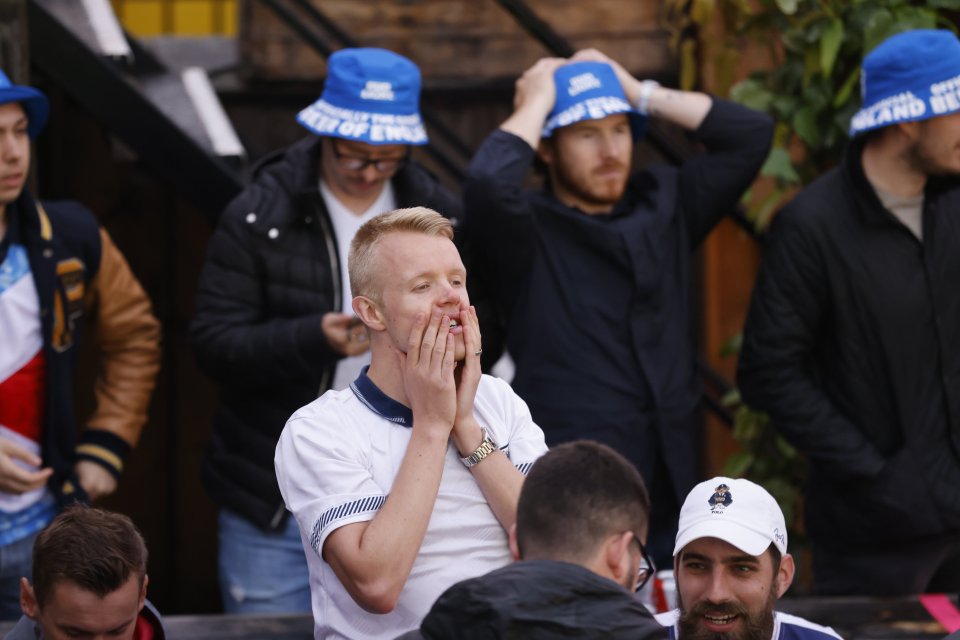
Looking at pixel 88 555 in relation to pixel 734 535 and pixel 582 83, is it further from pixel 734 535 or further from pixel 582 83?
pixel 582 83

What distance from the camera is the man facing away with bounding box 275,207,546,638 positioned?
278 cm

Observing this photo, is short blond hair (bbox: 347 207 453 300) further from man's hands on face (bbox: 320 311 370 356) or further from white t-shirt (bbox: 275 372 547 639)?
man's hands on face (bbox: 320 311 370 356)

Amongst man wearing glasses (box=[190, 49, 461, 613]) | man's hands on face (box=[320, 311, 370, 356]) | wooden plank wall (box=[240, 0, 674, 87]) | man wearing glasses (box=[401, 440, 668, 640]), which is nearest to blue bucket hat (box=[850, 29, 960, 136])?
man wearing glasses (box=[190, 49, 461, 613])

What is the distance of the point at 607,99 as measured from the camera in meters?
4.24

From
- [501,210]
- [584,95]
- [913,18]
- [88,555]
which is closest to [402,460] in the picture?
[88,555]

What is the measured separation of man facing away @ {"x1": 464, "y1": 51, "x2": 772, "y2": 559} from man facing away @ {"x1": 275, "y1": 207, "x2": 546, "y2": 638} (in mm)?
1099

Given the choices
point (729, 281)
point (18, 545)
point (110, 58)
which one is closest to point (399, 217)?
point (18, 545)

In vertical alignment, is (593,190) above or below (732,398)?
above

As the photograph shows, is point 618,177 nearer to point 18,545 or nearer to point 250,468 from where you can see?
point 250,468

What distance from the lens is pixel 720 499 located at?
3.29m

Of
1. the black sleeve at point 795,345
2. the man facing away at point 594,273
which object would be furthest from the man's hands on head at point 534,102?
the black sleeve at point 795,345

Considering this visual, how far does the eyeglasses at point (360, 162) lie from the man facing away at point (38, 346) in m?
0.70

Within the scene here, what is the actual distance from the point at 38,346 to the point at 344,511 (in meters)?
1.60

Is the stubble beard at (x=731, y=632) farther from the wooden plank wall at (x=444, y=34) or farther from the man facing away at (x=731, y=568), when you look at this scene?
the wooden plank wall at (x=444, y=34)
